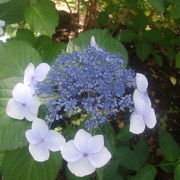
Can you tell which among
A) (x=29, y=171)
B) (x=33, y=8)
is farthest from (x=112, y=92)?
(x=33, y=8)

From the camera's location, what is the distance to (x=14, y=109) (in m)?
0.99

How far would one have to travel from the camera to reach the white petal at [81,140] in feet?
2.84

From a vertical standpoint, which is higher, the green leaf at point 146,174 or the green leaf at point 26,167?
the green leaf at point 26,167

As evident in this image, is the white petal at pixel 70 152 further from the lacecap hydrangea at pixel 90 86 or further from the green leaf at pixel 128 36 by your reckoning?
the green leaf at pixel 128 36

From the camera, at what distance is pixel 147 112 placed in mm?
924

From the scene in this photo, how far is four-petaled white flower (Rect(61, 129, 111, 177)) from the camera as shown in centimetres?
87

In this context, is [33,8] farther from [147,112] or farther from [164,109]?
[164,109]

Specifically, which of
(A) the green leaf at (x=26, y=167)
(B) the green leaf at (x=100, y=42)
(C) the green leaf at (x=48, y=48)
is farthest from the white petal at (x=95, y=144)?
(C) the green leaf at (x=48, y=48)

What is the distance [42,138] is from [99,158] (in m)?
0.15

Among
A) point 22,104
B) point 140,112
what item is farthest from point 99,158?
point 22,104

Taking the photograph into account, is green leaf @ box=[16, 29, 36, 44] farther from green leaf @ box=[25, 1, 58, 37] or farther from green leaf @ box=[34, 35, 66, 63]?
green leaf @ box=[25, 1, 58, 37]

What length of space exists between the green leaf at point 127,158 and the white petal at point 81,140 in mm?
658

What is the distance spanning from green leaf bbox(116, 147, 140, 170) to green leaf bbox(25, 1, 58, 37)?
535 mm

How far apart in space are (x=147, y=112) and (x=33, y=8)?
791mm
